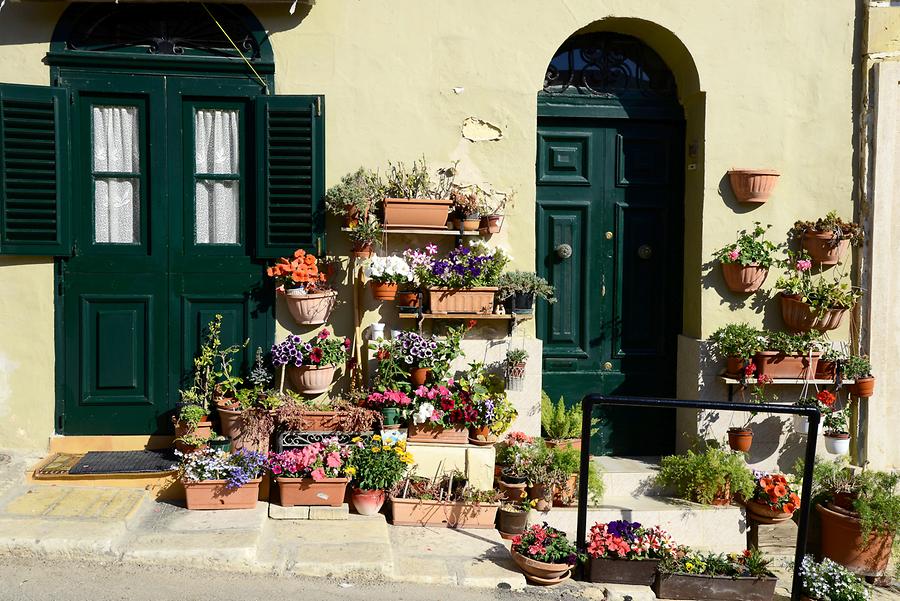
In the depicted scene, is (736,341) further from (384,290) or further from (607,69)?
(384,290)

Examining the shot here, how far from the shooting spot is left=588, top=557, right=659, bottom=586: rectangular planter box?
497 centimetres

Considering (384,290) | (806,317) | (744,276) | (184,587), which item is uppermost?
(744,276)

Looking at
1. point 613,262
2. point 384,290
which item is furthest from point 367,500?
point 613,262

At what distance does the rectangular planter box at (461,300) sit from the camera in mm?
6000

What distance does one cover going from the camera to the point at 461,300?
6.02m

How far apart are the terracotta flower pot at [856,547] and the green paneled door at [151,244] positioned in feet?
13.3

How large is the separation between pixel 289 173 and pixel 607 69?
2529 millimetres

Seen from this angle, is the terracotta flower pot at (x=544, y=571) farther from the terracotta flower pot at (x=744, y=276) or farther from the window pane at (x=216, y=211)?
the window pane at (x=216, y=211)

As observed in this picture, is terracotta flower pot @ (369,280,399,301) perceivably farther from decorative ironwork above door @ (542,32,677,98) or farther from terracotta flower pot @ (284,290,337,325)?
decorative ironwork above door @ (542,32,677,98)

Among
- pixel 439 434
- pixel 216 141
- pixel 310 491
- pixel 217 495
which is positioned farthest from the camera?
pixel 216 141

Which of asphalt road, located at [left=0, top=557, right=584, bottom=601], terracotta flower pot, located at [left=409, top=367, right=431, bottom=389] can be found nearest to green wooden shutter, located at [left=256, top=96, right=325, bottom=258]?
terracotta flower pot, located at [left=409, top=367, right=431, bottom=389]

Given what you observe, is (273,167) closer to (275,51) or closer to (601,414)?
(275,51)

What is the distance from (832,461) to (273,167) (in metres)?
4.52

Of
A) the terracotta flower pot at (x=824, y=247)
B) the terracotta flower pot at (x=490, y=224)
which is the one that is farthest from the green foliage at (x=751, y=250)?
the terracotta flower pot at (x=490, y=224)
